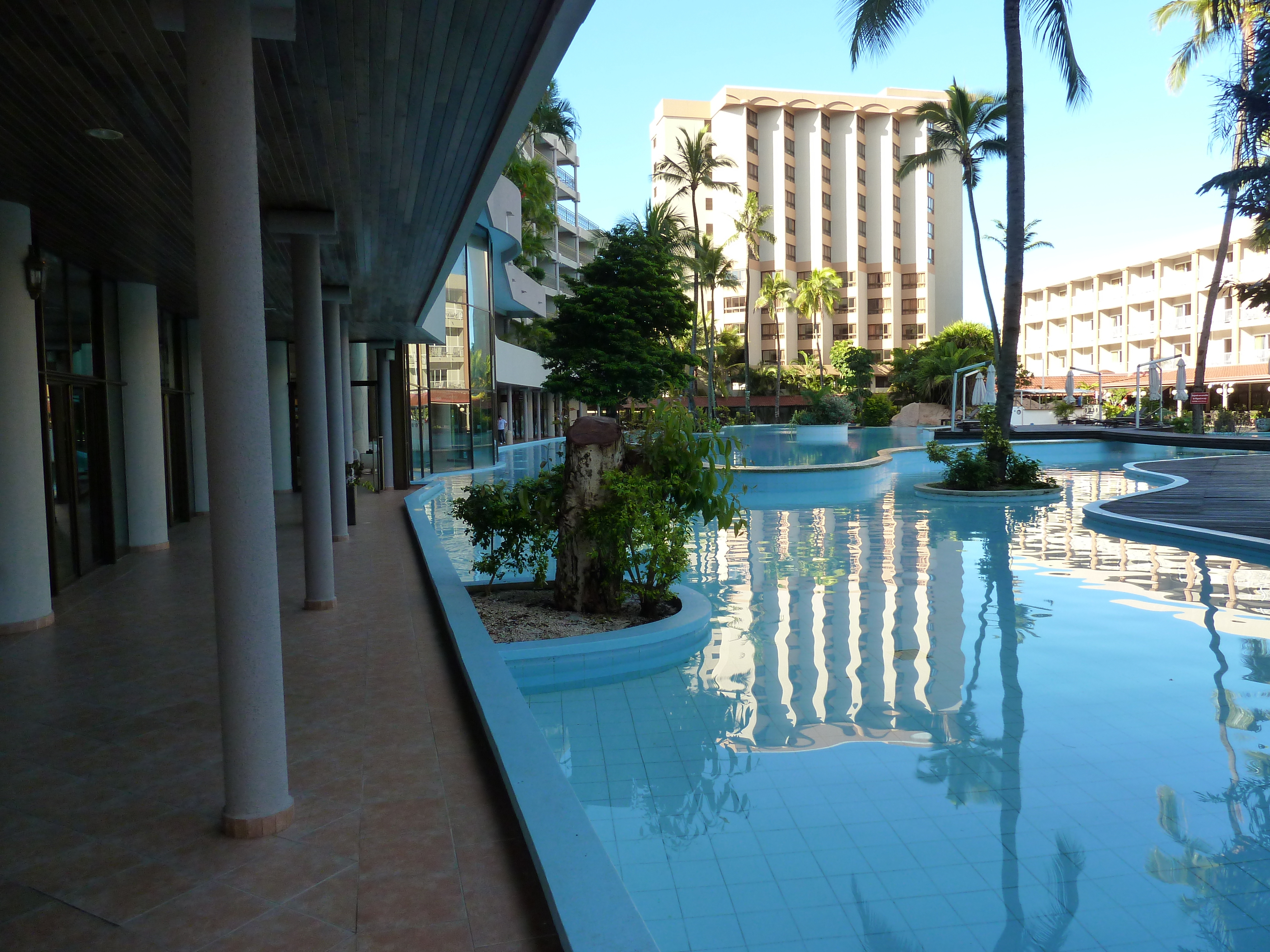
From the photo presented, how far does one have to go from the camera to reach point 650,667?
6.38m

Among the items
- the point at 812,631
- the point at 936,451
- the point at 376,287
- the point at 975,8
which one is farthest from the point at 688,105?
the point at 812,631

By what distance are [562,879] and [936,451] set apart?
1622 centimetres

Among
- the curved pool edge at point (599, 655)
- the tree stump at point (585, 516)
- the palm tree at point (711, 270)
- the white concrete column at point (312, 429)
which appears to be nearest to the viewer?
the curved pool edge at point (599, 655)

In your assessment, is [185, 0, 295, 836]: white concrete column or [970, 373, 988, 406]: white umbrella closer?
[185, 0, 295, 836]: white concrete column

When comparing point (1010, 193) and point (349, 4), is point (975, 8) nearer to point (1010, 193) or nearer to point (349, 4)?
point (1010, 193)

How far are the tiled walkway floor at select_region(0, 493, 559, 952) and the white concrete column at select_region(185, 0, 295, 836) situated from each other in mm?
342

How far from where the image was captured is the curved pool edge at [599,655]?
6.09 metres

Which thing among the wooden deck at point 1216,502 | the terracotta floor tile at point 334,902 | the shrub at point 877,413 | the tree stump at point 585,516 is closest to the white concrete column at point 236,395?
the terracotta floor tile at point 334,902

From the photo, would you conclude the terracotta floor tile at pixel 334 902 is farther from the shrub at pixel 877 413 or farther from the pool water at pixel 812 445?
the shrub at pixel 877 413

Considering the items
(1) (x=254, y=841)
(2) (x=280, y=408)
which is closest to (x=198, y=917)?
(1) (x=254, y=841)

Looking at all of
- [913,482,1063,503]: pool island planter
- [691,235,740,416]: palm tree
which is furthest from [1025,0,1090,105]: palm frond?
[691,235,740,416]: palm tree

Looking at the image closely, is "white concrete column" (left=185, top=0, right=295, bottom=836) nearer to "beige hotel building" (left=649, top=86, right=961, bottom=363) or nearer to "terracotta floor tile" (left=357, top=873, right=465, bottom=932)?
"terracotta floor tile" (left=357, top=873, right=465, bottom=932)

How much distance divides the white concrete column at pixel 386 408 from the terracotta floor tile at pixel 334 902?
51.6ft

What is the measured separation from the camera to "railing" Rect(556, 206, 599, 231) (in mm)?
56656
